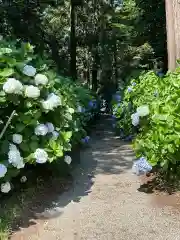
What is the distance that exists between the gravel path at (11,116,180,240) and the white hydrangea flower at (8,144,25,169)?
57 centimetres

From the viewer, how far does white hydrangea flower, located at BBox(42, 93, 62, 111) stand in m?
3.99

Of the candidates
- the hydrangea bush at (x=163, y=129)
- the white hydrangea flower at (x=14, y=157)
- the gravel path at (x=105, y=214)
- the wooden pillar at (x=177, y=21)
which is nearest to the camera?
the gravel path at (x=105, y=214)

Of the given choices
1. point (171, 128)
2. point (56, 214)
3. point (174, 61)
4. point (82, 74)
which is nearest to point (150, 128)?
point (171, 128)

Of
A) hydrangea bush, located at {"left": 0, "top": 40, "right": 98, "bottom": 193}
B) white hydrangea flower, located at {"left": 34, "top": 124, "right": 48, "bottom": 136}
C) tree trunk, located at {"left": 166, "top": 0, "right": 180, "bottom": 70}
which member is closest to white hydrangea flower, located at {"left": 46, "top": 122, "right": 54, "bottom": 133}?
hydrangea bush, located at {"left": 0, "top": 40, "right": 98, "bottom": 193}

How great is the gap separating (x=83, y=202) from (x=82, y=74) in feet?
103

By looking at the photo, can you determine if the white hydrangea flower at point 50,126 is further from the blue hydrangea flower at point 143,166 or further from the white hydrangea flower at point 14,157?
the blue hydrangea flower at point 143,166

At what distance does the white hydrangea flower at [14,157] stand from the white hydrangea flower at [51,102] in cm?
58

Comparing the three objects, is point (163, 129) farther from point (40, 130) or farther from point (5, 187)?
point (5, 187)

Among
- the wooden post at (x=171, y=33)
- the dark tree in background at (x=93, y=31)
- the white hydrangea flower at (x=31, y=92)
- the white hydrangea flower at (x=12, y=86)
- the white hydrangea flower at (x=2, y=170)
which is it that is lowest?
the white hydrangea flower at (x=2, y=170)

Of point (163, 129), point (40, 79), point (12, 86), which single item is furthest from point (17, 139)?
point (163, 129)

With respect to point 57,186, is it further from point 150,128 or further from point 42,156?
point 150,128

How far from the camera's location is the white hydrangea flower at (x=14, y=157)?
357 centimetres

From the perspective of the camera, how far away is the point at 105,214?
378 cm

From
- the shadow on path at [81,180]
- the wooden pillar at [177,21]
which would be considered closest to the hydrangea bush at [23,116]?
the shadow on path at [81,180]
